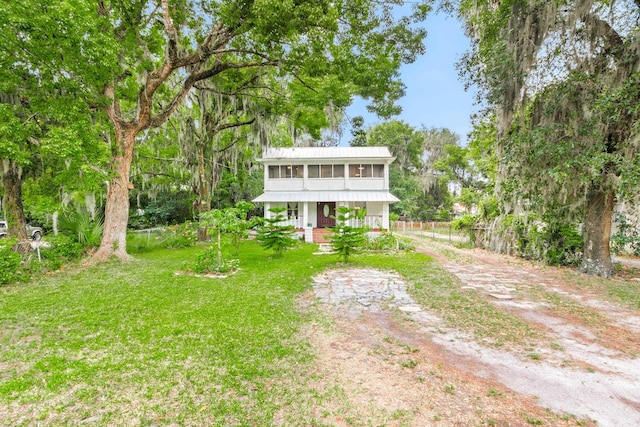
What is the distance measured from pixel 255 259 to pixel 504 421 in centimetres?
770

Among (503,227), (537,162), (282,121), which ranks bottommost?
(503,227)

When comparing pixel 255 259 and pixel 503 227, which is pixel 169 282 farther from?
pixel 503 227

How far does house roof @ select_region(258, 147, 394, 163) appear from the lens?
15.4 m

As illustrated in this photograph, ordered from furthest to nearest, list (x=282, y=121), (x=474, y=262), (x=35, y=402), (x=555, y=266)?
1. (x=282, y=121)
2. (x=474, y=262)
3. (x=555, y=266)
4. (x=35, y=402)

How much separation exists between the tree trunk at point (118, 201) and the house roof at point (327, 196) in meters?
6.57

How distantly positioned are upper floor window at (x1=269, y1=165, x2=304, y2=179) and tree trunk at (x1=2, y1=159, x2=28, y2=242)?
10.1 metres

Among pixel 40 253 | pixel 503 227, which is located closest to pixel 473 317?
pixel 503 227

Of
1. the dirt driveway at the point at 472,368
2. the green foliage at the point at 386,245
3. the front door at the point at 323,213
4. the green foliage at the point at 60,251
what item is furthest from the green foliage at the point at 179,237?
the dirt driveway at the point at 472,368

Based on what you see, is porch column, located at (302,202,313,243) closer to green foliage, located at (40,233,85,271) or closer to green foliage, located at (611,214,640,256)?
green foliage, located at (40,233,85,271)

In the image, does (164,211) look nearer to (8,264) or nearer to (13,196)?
(13,196)

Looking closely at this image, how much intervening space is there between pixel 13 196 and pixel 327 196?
11.4 meters

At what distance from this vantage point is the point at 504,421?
2145 mm

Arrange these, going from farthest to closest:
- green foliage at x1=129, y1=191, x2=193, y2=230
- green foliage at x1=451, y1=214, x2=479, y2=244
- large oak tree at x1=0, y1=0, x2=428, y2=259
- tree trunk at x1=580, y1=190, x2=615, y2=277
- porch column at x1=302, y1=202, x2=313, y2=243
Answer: green foliage at x1=129, y1=191, x2=193, y2=230 < porch column at x1=302, y1=202, x2=313, y2=243 < green foliage at x1=451, y1=214, x2=479, y2=244 < tree trunk at x1=580, y1=190, x2=615, y2=277 < large oak tree at x1=0, y1=0, x2=428, y2=259

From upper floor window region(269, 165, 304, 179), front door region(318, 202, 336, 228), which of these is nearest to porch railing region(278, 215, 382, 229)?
front door region(318, 202, 336, 228)
